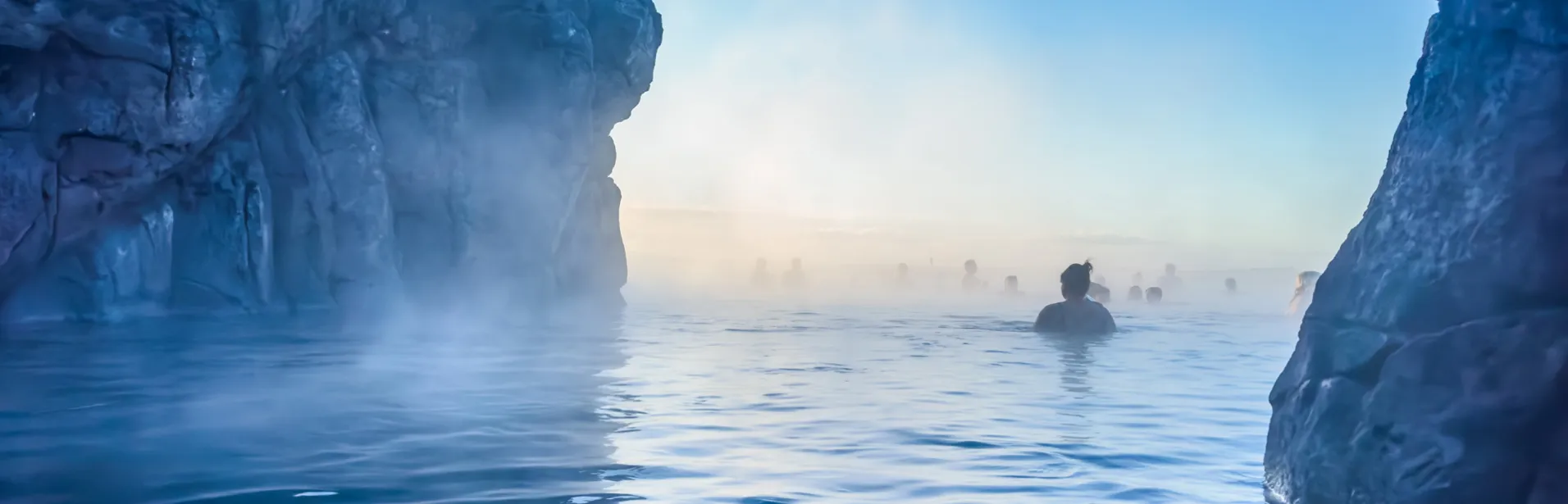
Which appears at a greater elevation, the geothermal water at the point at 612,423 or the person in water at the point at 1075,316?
the person in water at the point at 1075,316

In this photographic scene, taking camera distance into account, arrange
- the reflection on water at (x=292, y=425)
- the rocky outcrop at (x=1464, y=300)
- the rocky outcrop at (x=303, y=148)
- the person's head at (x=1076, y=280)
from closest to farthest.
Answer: the rocky outcrop at (x=1464, y=300) → the reflection on water at (x=292, y=425) → the rocky outcrop at (x=303, y=148) → the person's head at (x=1076, y=280)

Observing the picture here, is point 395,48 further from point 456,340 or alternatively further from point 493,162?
point 456,340

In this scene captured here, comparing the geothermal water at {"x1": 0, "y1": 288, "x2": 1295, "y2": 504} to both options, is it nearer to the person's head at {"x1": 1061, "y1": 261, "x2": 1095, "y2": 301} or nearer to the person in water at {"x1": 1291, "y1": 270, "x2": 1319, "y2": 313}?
the person's head at {"x1": 1061, "y1": 261, "x2": 1095, "y2": 301}

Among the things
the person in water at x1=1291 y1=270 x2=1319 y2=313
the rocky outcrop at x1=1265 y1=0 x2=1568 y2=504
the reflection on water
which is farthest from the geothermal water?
the person in water at x1=1291 y1=270 x2=1319 y2=313

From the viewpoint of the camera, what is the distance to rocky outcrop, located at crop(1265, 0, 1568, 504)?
236 inches

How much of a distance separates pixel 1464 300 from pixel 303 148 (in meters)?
41.0

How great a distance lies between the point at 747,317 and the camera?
4722cm

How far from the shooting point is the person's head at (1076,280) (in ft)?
110

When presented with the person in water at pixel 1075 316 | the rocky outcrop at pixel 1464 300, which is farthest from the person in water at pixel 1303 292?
the rocky outcrop at pixel 1464 300

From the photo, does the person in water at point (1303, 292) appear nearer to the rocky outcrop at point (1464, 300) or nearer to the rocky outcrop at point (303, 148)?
the rocky outcrop at point (303, 148)

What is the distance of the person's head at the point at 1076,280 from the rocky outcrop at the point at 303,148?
84.3 ft

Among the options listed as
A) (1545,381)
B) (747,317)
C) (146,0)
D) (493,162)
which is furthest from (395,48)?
(1545,381)

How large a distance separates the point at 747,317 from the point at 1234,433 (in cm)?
3483

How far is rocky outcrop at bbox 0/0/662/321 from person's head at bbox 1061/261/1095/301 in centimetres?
2569
